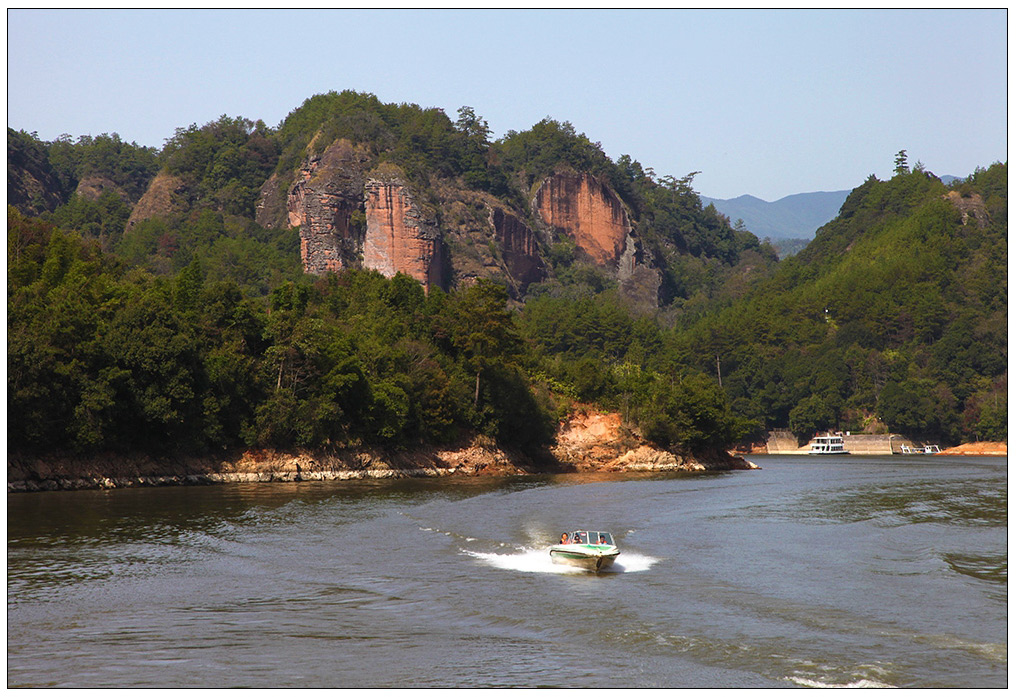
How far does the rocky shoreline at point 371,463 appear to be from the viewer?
53.2 m

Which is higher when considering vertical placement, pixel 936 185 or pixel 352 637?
pixel 936 185

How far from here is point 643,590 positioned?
27500mm

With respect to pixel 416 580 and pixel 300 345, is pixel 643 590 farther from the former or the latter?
pixel 300 345

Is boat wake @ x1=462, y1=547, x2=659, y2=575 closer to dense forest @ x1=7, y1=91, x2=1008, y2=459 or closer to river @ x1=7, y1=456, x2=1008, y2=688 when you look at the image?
river @ x1=7, y1=456, x2=1008, y2=688

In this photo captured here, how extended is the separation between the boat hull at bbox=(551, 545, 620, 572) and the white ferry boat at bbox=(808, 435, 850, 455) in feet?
372

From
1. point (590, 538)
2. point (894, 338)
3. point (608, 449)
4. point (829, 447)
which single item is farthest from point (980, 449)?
point (590, 538)

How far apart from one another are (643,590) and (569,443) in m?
61.4

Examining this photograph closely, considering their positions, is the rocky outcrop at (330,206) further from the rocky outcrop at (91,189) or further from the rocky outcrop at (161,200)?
the rocky outcrop at (91,189)

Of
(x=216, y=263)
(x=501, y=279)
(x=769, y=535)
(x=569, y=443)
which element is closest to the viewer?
(x=769, y=535)

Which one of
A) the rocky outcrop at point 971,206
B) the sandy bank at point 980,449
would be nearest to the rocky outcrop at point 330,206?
the sandy bank at point 980,449

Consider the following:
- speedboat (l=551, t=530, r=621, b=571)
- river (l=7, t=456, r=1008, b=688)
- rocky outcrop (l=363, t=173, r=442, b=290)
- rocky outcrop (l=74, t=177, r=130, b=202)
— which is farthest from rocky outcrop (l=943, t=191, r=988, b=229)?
speedboat (l=551, t=530, r=621, b=571)

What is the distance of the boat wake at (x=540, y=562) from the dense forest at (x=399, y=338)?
2888 cm

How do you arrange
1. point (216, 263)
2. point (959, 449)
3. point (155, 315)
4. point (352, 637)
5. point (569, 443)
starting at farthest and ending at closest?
point (216, 263), point (959, 449), point (569, 443), point (155, 315), point (352, 637)

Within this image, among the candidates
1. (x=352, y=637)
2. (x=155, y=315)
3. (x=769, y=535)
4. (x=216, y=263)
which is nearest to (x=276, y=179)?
(x=216, y=263)
